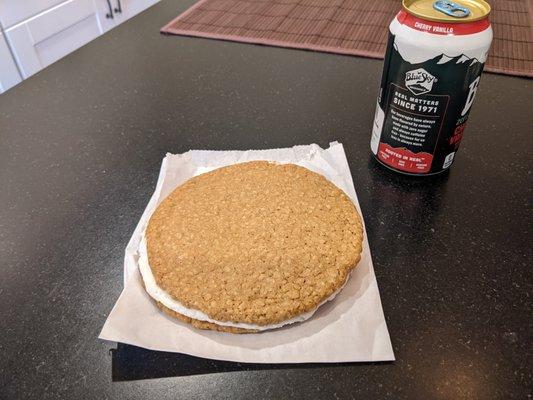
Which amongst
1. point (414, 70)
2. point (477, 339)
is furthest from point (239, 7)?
point (477, 339)

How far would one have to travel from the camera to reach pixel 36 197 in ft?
2.06

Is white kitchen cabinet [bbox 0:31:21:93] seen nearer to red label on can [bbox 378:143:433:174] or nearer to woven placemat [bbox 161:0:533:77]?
woven placemat [bbox 161:0:533:77]

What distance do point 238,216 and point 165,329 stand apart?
0.15 meters

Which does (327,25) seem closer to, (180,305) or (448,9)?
(448,9)

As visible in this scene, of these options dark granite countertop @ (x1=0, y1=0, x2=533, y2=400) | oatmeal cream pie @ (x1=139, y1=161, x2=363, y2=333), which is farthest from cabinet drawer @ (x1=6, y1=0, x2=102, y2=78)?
oatmeal cream pie @ (x1=139, y1=161, x2=363, y2=333)

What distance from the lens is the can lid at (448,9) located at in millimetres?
483

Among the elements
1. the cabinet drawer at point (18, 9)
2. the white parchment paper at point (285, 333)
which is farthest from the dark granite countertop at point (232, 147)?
the cabinet drawer at point (18, 9)

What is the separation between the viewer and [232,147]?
0.71 m

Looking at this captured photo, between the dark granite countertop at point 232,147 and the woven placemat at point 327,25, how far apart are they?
5cm

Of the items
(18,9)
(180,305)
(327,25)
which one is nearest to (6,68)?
(18,9)

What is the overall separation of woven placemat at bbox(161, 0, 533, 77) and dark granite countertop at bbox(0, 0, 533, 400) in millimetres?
51

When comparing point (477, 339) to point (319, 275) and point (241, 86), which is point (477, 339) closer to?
point (319, 275)

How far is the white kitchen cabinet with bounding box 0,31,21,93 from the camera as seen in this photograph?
5.19ft

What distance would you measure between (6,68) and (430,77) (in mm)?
1643
